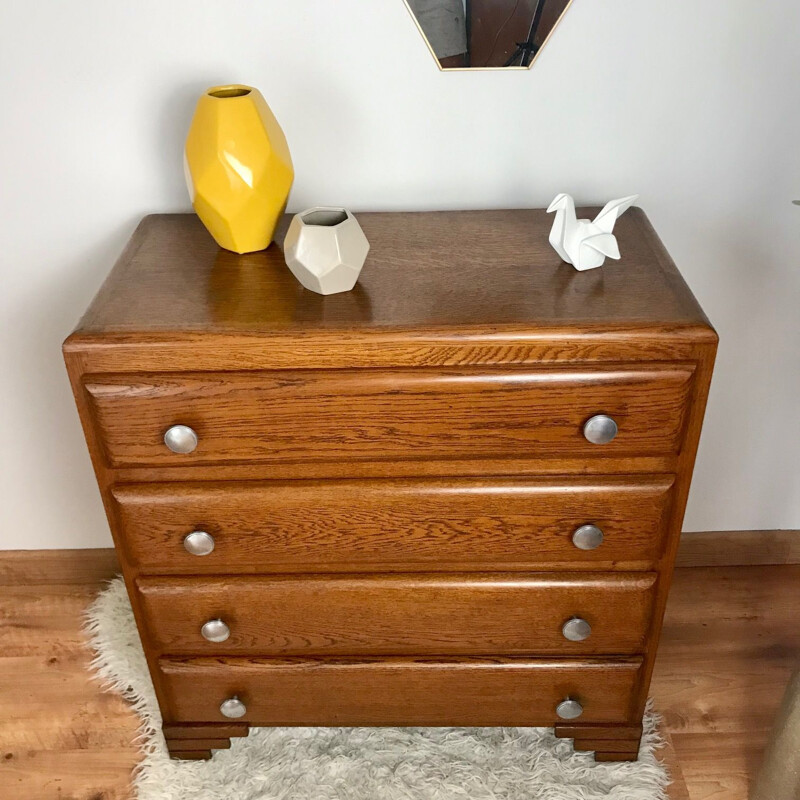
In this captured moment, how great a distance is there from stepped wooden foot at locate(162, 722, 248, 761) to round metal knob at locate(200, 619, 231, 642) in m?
0.24

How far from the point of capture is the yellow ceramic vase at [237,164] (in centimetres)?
119

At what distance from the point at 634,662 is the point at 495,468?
46 cm

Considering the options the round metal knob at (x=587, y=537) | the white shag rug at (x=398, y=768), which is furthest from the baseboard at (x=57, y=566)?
the round metal knob at (x=587, y=537)

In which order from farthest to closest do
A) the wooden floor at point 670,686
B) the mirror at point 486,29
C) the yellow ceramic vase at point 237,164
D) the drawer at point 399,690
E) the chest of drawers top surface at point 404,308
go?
1. the wooden floor at point 670,686
2. the drawer at point 399,690
3. the mirror at point 486,29
4. the yellow ceramic vase at point 237,164
5. the chest of drawers top surface at point 404,308

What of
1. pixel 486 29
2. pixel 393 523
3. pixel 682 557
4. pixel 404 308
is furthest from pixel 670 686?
pixel 486 29

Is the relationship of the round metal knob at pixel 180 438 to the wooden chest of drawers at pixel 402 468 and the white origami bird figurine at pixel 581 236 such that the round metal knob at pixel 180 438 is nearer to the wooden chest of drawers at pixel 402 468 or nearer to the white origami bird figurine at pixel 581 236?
the wooden chest of drawers at pixel 402 468

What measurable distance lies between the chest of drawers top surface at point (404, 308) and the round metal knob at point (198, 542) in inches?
11.1

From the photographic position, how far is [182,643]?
138 centimetres

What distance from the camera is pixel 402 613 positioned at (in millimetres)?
1341

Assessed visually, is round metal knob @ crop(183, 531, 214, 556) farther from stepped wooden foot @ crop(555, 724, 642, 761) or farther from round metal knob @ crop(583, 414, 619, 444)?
stepped wooden foot @ crop(555, 724, 642, 761)

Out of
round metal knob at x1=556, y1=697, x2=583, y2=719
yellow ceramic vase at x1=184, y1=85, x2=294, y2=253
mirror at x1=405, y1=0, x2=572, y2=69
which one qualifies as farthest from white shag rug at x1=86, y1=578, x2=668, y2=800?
mirror at x1=405, y1=0, x2=572, y2=69

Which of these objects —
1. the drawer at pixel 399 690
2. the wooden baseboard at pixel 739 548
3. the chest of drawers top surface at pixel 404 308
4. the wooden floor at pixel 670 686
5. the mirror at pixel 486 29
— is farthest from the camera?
the wooden baseboard at pixel 739 548

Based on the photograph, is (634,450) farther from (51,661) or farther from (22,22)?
(51,661)

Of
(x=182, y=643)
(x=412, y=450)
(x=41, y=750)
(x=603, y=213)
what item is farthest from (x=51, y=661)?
(x=603, y=213)
